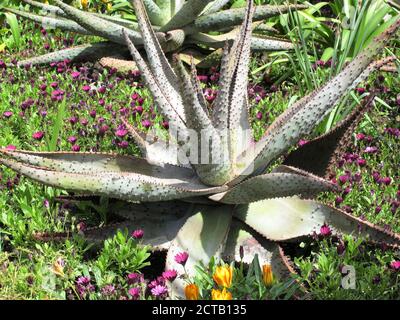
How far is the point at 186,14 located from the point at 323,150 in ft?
7.25

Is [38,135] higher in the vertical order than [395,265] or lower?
higher

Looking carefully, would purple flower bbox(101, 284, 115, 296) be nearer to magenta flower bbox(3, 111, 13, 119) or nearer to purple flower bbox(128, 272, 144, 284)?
purple flower bbox(128, 272, 144, 284)

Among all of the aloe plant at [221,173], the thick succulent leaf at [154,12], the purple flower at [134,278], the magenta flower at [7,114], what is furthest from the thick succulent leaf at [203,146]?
the thick succulent leaf at [154,12]

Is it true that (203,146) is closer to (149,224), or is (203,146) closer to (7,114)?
(149,224)

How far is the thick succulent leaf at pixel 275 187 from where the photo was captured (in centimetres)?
284

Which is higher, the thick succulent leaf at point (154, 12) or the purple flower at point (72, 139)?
the thick succulent leaf at point (154, 12)

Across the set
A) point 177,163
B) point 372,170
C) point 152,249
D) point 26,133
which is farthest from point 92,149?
point 372,170

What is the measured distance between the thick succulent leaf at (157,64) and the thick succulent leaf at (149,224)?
16.0 inches

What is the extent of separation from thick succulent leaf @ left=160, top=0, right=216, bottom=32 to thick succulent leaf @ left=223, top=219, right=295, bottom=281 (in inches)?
89.3

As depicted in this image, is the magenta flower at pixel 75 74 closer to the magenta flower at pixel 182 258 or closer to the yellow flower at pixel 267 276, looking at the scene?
the magenta flower at pixel 182 258

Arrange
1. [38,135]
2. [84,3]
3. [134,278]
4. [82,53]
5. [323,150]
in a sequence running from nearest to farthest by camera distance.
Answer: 1. [134,278]
2. [323,150]
3. [38,135]
4. [82,53]
5. [84,3]

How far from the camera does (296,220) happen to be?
3250 millimetres

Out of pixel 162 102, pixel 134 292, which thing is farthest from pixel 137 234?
pixel 162 102
